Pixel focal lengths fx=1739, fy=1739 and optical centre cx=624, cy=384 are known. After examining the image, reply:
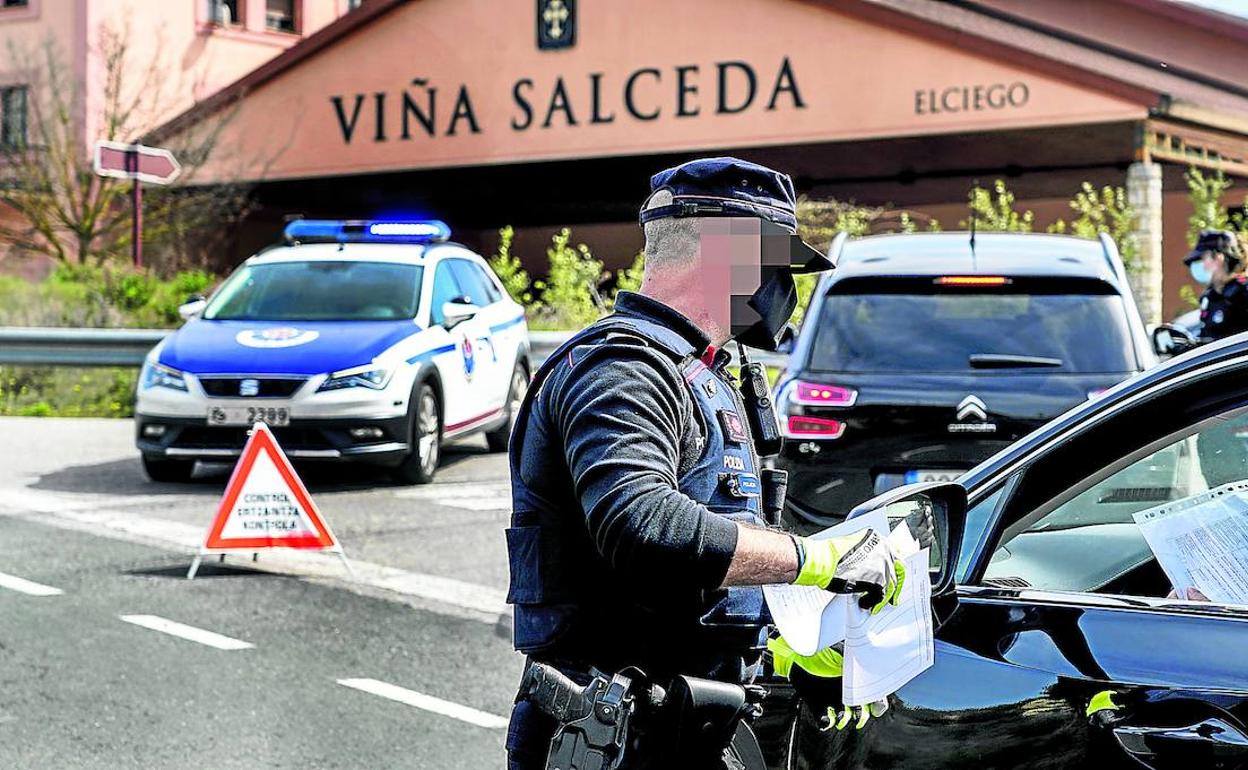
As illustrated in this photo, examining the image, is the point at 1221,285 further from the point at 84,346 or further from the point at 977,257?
the point at 84,346

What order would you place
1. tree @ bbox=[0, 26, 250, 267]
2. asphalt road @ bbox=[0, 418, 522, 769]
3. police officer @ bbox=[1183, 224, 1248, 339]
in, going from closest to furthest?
asphalt road @ bbox=[0, 418, 522, 769], police officer @ bbox=[1183, 224, 1248, 339], tree @ bbox=[0, 26, 250, 267]

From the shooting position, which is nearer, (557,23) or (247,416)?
(247,416)

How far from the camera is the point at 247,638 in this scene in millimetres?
7160

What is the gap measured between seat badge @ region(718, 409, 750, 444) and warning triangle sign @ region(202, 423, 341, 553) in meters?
6.07

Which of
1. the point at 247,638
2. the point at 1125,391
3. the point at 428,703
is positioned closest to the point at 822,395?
the point at 428,703

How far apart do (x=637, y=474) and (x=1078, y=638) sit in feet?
2.46

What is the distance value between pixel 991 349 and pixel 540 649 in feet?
15.8

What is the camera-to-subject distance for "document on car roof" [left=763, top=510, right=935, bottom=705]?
253cm

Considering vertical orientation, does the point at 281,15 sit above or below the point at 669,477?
above

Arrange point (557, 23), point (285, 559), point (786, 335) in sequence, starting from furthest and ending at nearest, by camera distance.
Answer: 1. point (557, 23)
2. point (285, 559)
3. point (786, 335)

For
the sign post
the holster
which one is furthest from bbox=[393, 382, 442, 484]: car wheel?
the holster

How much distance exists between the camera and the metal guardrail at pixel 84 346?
15.6 metres

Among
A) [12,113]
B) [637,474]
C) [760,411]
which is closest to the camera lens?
[637,474]

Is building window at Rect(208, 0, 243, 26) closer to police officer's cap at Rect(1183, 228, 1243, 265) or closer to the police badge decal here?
the police badge decal
